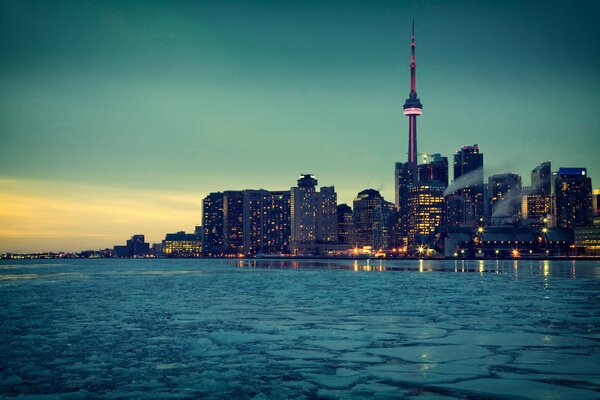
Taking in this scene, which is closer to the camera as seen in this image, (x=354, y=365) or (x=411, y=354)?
(x=354, y=365)

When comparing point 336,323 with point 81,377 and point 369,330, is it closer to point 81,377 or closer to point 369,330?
point 369,330

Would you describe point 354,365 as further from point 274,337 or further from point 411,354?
point 274,337

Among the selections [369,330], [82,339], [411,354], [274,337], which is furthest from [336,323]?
[82,339]

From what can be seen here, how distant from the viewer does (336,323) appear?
77.5 ft

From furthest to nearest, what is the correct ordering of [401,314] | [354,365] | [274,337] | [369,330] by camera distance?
[401,314]
[369,330]
[274,337]
[354,365]

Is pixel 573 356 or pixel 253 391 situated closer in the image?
pixel 253 391

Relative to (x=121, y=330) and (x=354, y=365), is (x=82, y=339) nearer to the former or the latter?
(x=121, y=330)

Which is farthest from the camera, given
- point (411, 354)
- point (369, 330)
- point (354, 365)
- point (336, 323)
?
point (336, 323)

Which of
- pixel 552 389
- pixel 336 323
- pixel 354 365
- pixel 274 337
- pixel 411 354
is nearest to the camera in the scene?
pixel 552 389

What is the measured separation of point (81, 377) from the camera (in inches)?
556

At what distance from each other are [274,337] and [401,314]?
894 centimetres

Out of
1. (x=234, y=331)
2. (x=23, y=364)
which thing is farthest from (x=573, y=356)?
(x=23, y=364)

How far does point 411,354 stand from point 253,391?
223 inches

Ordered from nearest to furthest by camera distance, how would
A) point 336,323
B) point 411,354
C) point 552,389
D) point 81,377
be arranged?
point 552,389 → point 81,377 → point 411,354 → point 336,323
